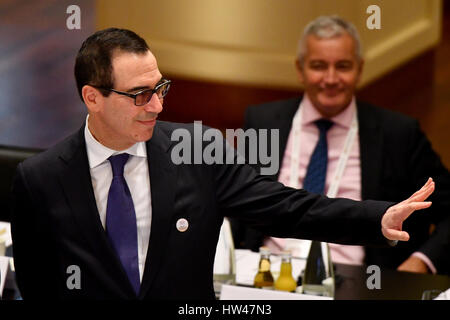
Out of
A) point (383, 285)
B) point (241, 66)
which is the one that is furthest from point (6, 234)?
point (241, 66)

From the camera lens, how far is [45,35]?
17.0ft

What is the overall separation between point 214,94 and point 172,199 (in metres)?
3.09

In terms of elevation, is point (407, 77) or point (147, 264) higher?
point (407, 77)

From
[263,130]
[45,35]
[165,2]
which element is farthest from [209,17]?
[263,130]

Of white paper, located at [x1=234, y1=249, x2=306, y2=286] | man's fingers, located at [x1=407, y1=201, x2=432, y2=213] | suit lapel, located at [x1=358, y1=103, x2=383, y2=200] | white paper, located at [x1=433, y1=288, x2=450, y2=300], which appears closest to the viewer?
man's fingers, located at [x1=407, y1=201, x2=432, y2=213]

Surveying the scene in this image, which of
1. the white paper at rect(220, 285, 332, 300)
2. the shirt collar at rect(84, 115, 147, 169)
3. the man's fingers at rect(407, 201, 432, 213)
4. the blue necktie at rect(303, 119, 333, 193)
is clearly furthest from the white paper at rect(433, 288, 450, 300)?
the shirt collar at rect(84, 115, 147, 169)

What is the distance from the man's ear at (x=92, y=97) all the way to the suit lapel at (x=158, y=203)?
0.65ft

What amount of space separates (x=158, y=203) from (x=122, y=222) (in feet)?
0.30

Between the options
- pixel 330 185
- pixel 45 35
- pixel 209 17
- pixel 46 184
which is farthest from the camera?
pixel 45 35

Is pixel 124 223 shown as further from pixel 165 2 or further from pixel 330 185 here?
pixel 165 2

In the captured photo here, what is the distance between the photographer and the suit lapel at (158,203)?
5.83 ft

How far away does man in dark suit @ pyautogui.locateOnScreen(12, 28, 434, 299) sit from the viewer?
176 centimetres

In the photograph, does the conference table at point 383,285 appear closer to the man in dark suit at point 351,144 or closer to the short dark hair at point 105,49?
the man in dark suit at point 351,144

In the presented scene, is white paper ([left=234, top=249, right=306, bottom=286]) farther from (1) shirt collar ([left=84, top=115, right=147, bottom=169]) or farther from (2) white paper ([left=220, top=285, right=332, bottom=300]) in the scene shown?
(1) shirt collar ([left=84, top=115, right=147, bottom=169])
